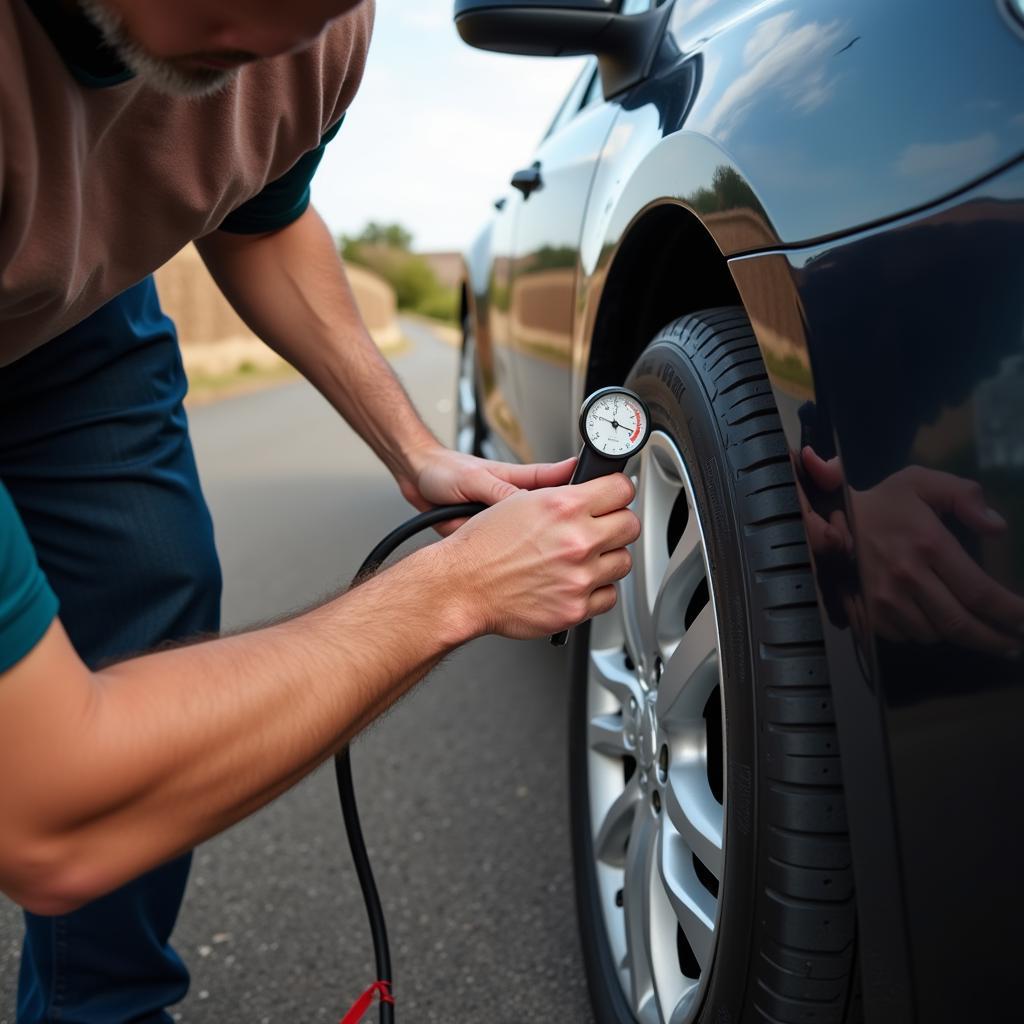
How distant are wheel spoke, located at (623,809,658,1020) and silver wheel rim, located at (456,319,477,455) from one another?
123 inches

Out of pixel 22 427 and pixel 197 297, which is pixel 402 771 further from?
pixel 197 297

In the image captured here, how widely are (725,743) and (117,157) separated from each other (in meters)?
0.95

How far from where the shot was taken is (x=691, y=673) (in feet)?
4.75

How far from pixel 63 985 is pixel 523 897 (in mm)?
827

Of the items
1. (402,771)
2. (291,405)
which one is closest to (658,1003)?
(402,771)

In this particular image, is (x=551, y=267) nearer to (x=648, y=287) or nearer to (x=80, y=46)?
(x=648, y=287)

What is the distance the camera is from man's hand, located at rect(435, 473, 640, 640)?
1.31m

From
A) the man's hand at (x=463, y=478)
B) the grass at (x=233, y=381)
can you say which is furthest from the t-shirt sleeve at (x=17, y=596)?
the grass at (x=233, y=381)

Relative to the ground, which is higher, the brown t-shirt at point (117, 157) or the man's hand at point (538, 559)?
the brown t-shirt at point (117, 157)

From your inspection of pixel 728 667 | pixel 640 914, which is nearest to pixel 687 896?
pixel 640 914

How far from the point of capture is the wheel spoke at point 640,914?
1.59 meters

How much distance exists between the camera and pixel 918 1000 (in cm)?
101

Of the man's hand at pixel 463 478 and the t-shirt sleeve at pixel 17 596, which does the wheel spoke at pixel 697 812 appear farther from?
the t-shirt sleeve at pixel 17 596

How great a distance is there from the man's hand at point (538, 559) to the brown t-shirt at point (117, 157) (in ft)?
1.77
